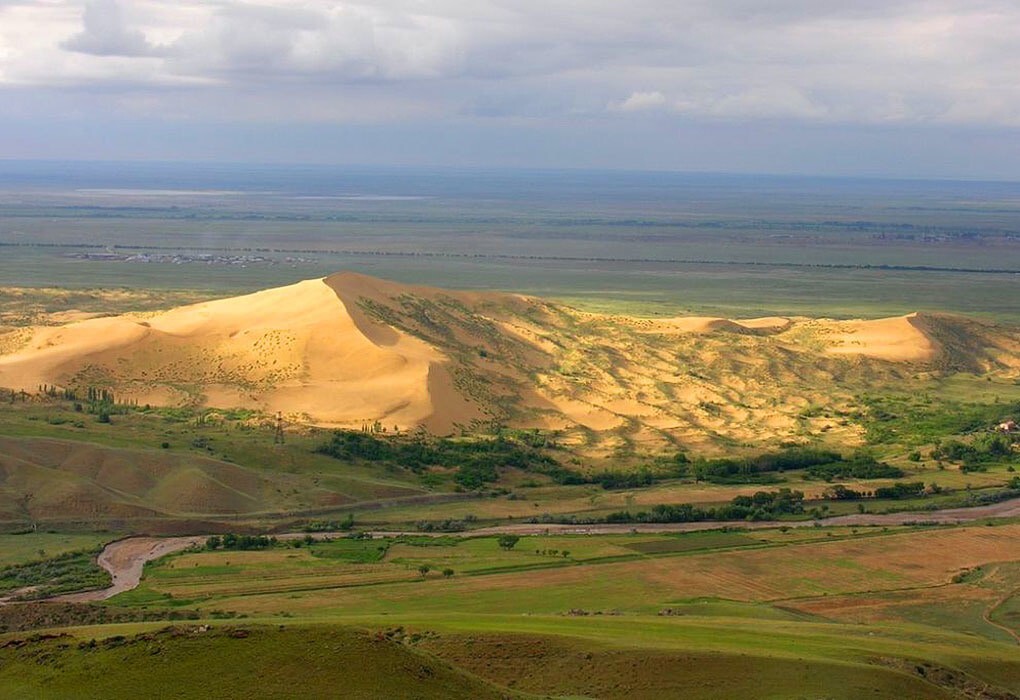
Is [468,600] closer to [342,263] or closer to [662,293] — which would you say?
[662,293]

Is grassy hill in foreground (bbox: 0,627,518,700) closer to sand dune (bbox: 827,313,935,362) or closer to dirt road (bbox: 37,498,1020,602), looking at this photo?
dirt road (bbox: 37,498,1020,602)

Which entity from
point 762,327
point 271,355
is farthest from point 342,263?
point 271,355

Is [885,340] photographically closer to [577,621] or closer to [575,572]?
[575,572]

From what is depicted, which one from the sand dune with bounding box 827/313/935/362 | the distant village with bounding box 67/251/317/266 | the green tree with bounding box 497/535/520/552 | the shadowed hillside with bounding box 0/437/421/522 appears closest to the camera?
the green tree with bounding box 497/535/520/552

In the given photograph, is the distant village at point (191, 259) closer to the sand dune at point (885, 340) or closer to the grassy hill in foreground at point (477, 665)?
the sand dune at point (885, 340)

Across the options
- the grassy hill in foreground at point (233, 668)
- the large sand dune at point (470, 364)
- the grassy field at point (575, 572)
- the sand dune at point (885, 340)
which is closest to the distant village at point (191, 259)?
the large sand dune at point (470, 364)

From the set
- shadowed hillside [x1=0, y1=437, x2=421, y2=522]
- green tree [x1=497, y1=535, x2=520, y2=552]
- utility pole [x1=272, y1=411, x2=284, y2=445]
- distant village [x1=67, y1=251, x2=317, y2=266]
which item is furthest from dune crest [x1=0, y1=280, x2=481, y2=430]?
distant village [x1=67, y1=251, x2=317, y2=266]

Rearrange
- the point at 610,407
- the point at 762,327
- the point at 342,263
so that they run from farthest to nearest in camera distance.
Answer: the point at 342,263
the point at 762,327
the point at 610,407
